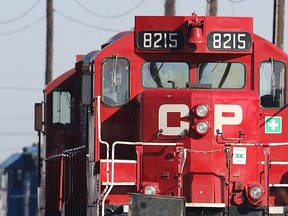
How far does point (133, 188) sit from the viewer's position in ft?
46.5

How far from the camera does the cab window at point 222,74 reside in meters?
15.0

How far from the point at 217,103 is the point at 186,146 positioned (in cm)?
73

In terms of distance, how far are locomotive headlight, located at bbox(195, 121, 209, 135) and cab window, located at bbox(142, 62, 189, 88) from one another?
1014 millimetres

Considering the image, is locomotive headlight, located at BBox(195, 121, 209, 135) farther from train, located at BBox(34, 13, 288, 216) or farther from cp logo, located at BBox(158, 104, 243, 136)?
cp logo, located at BBox(158, 104, 243, 136)

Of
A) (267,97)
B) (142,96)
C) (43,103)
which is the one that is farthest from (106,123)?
(43,103)

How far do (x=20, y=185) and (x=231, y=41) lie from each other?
16998 mm

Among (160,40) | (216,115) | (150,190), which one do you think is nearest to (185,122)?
(216,115)

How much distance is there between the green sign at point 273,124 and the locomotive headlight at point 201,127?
132 centimetres

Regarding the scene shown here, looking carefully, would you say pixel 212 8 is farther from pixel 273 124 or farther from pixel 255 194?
pixel 255 194

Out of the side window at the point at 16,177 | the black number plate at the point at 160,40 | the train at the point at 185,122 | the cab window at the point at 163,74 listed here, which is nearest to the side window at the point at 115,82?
the train at the point at 185,122

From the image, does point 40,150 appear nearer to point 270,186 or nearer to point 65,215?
point 65,215

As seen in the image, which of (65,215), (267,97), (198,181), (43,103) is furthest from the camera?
(43,103)

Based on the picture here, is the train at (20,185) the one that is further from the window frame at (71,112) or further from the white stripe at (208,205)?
the white stripe at (208,205)

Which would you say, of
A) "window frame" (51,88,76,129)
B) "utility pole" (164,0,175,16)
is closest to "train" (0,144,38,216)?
"utility pole" (164,0,175,16)
